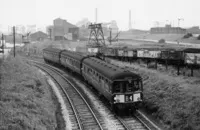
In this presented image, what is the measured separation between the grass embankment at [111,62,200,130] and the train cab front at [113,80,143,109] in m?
2.18

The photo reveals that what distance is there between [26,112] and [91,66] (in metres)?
9.47

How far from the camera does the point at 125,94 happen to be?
16.3 metres

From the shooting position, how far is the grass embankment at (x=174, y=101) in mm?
14335

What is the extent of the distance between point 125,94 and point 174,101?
12.1 feet

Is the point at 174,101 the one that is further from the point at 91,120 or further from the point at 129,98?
the point at 91,120

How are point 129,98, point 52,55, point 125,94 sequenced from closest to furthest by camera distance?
point 125,94
point 129,98
point 52,55

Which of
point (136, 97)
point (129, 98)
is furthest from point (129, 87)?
point (136, 97)

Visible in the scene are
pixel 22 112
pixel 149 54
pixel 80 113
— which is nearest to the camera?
pixel 22 112

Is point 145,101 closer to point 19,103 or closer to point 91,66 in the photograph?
point 91,66

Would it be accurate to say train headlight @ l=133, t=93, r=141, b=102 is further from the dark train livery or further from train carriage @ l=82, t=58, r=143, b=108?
the dark train livery

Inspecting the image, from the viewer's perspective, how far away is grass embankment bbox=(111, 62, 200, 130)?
14.3 meters

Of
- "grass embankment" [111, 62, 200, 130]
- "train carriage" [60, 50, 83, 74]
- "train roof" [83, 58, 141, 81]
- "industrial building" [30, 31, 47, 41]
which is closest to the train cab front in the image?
"train roof" [83, 58, 141, 81]

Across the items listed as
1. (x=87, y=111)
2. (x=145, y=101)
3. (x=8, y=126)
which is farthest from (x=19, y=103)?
(x=145, y=101)

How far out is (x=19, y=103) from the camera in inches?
620
